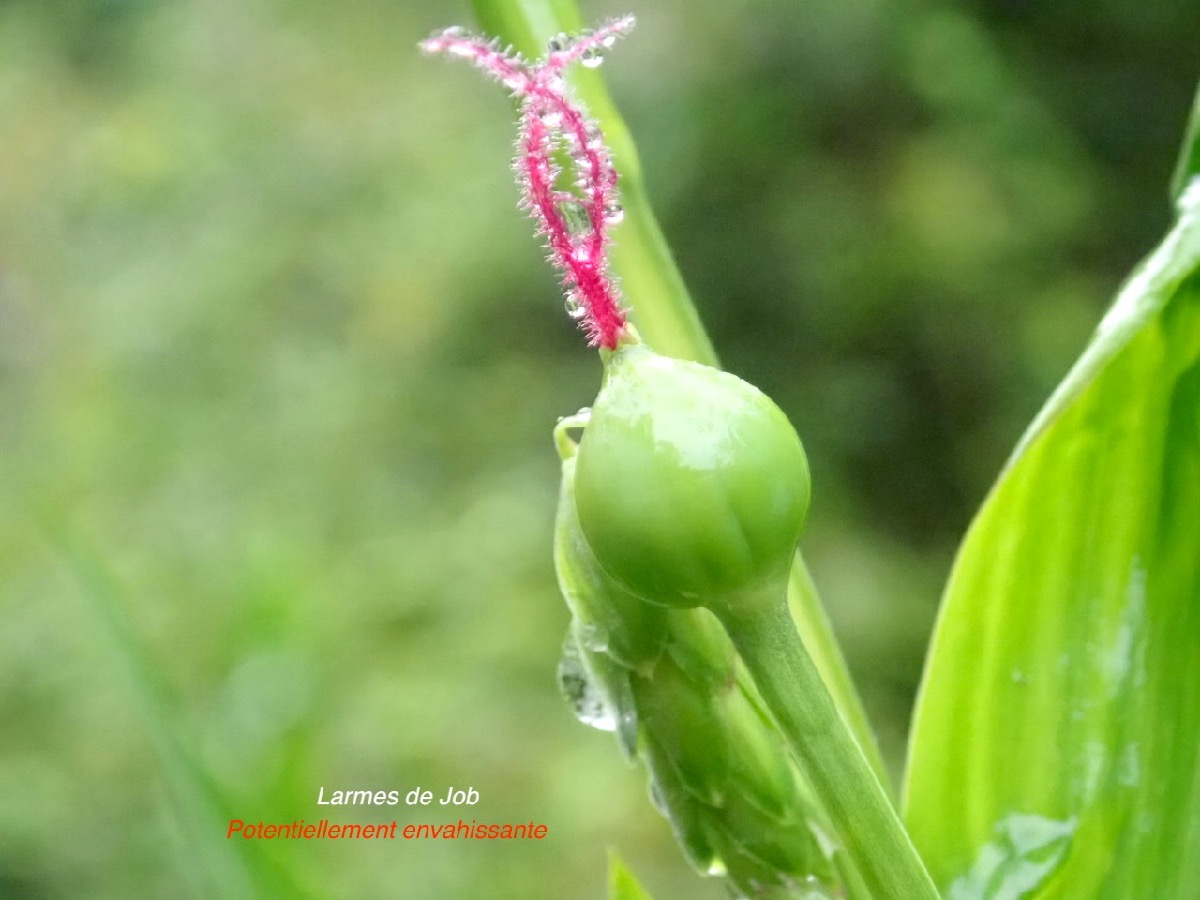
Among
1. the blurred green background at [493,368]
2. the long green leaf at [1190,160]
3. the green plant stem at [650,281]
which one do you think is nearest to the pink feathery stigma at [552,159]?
the green plant stem at [650,281]

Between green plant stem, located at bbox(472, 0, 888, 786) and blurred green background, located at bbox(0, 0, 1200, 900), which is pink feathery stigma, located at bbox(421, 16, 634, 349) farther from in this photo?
blurred green background, located at bbox(0, 0, 1200, 900)

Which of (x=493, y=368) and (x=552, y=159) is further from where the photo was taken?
(x=493, y=368)

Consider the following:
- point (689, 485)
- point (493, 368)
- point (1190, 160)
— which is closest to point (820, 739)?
point (689, 485)

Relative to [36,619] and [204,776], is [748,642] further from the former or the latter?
[36,619]

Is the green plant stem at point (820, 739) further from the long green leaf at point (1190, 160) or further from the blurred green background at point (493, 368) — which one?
the blurred green background at point (493, 368)

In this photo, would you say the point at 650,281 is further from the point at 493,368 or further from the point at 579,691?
the point at 493,368

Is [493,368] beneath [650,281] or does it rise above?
beneath
